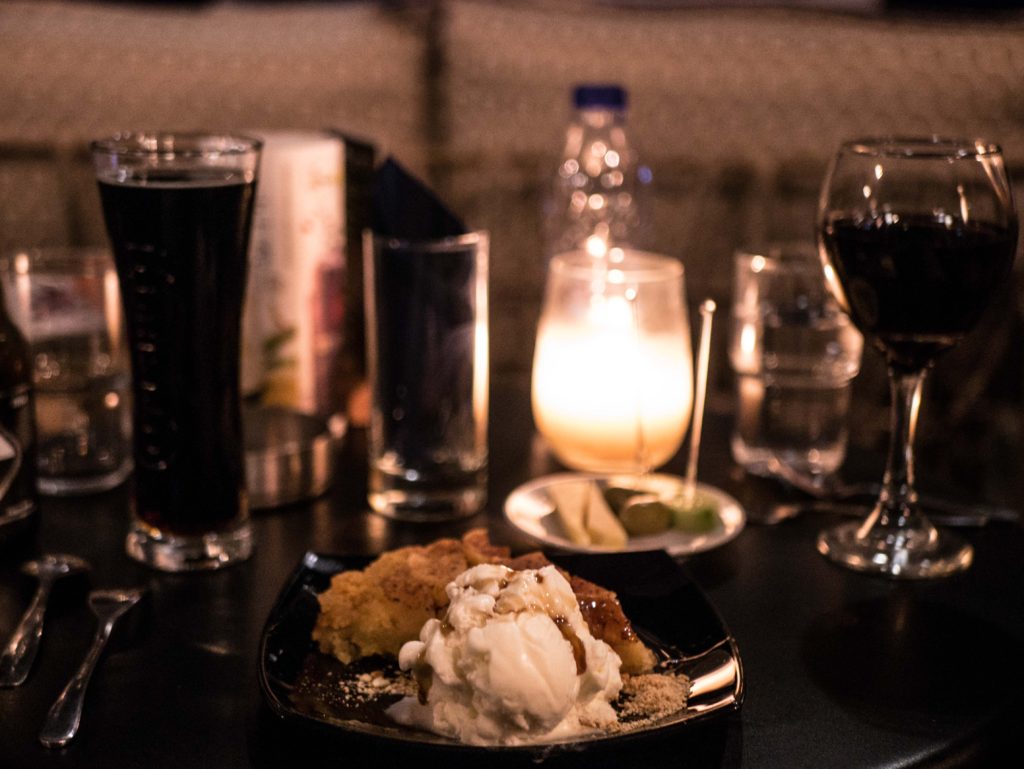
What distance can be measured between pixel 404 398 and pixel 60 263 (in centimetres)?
36

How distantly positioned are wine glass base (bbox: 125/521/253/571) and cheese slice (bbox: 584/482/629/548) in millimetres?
262

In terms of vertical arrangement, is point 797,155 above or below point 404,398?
above

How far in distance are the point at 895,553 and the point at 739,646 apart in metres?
0.21

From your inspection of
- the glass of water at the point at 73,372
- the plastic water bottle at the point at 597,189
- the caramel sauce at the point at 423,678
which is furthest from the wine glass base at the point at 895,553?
the plastic water bottle at the point at 597,189

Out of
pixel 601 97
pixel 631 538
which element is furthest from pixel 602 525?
pixel 601 97

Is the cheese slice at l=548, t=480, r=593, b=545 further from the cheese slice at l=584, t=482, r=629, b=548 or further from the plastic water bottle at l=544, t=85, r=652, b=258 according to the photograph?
the plastic water bottle at l=544, t=85, r=652, b=258

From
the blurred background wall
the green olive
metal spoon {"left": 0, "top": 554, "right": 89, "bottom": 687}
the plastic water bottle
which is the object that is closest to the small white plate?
the green olive

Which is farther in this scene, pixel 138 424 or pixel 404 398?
pixel 404 398

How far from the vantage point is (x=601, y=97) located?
47.8 inches

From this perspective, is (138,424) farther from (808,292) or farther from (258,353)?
(808,292)

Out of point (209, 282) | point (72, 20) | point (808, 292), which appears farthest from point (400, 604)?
point (72, 20)

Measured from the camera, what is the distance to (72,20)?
1907mm

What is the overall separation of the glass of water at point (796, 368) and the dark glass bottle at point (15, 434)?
2.08ft

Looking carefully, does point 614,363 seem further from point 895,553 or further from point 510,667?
point 510,667
